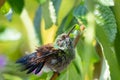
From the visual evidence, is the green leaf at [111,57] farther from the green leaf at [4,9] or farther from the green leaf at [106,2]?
the green leaf at [4,9]

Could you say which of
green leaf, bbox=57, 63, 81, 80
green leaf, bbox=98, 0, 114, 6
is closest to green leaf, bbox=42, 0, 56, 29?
green leaf, bbox=57, 63, 81, 80

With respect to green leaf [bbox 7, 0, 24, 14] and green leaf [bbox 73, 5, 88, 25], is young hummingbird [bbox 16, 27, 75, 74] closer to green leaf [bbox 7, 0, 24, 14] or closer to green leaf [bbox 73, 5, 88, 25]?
green leaf [bbox 73, 5, 88, 25]

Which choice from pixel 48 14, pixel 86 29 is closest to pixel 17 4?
pixel 48 14

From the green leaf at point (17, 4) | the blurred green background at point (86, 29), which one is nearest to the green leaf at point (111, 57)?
the blurred green background at point (86, 29)

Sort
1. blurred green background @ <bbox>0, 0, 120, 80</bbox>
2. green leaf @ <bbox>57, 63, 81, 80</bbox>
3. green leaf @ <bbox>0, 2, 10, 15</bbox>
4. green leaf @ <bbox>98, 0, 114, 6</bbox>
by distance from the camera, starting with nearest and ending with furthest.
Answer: blurred green background @ <bbox>0, 0, 120, 80</bbox>
green leaf @ <bbox>98, 0, 114, 6</bbox>
green leaf @ <bbox>57, 63, 81, 80</bbox>
green leaf @ <bbox>0, 2, 10, 15</bbox>

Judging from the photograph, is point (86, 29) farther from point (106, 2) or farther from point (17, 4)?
point (17, 4)
